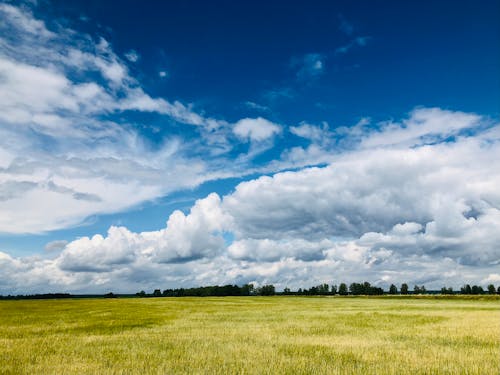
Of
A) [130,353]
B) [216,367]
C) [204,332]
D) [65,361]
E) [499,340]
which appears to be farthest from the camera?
[204,332]

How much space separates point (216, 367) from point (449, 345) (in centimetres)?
1182

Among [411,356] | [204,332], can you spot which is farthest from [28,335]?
[411,356]

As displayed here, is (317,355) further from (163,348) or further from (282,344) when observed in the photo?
(163,348)

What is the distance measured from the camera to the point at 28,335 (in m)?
24.3

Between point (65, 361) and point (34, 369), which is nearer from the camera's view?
point (34, 369)

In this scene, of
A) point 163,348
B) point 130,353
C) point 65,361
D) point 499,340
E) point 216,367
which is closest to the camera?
point 216,367

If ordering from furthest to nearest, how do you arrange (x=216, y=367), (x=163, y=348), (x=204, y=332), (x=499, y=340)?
(x=204, y=332)
(x=499, y=340)
(x=163, y=348)
(x=216, y=367)

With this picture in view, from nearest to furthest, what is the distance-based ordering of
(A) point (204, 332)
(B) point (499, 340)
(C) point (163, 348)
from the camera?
(C) point (163, 348)
(B) point (499, 340)
(A) point (204, 332)

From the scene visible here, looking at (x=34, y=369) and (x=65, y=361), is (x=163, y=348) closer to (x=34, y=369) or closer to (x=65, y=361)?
(x=65, y=361)

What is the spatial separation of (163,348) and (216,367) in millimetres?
5454

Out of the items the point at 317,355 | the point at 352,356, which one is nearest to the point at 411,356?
the point at 352,356

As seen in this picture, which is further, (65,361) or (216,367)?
(65,361)

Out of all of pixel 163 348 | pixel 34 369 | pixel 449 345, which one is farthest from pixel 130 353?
pixel 449 345

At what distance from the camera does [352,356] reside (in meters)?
15.3
